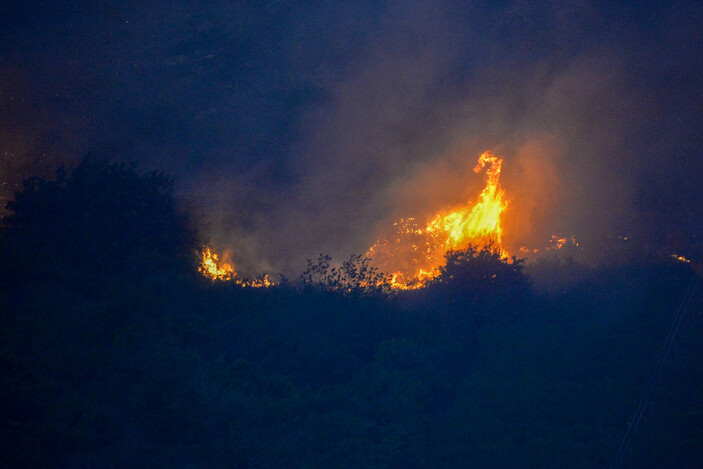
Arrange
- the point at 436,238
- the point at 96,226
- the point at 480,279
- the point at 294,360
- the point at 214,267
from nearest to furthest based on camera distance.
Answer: the point at 294,360 → the point at 96,226 → the point at 480,279 → the point at 214,267 → the point at 436,238

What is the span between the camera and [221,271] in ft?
53.2

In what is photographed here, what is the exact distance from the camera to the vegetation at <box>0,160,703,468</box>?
960cm

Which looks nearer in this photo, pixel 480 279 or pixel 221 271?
pixel 480 279

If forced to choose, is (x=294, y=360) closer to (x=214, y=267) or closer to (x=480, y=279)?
(x=214, y=267)

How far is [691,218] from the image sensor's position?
24.2 m

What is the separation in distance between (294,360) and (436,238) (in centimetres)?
912

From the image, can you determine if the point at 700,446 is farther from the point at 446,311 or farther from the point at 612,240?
the point at 612,240

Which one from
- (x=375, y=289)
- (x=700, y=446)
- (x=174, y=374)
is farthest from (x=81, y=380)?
(x=700, y=446)

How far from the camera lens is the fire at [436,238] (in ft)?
62.2

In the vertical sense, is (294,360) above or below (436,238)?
below

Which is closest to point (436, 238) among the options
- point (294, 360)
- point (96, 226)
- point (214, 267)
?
point (214, 267)

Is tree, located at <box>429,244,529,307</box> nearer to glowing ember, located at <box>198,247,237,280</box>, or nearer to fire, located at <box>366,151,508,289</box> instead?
fire, located at <box>366,151,508,289</box>

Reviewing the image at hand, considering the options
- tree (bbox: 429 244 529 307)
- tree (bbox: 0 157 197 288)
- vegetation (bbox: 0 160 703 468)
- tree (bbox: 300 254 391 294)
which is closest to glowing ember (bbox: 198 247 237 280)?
tree (bbox: 0 157 197 288)

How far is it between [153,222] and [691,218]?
947 inches
